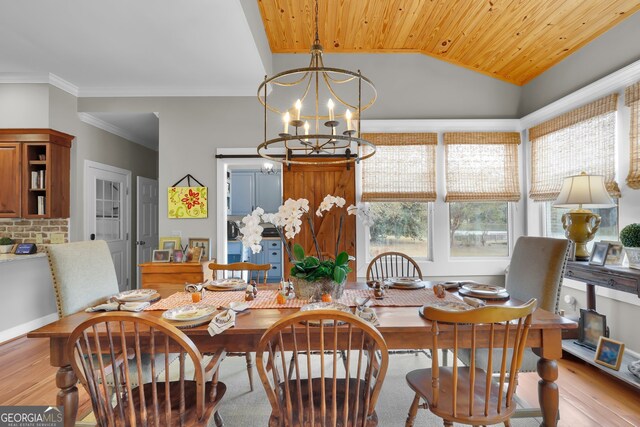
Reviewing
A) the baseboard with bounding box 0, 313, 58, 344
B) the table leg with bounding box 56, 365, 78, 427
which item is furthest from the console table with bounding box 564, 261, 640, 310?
the baseboard with bounding box 0, 313, 58, 344

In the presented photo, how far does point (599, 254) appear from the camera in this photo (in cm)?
261

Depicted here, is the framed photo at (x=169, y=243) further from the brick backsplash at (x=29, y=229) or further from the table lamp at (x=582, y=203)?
the table lamp at (x=582, y=203)

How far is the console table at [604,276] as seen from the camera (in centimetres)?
224

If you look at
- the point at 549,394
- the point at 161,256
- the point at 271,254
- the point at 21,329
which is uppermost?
the point at 161,256

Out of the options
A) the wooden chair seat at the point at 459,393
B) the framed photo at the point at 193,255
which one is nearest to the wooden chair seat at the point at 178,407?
the wooden chair seat at the point at 459,393

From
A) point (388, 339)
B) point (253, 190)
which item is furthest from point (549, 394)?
point (253, 190)

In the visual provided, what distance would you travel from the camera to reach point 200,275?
3541 millimetres

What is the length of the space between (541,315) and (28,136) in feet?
15.8

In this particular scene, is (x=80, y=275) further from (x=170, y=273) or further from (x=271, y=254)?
(x=271, y=254)

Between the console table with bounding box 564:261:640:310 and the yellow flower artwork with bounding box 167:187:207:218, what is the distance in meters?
3.64

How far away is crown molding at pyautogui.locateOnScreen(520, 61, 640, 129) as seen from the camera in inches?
103

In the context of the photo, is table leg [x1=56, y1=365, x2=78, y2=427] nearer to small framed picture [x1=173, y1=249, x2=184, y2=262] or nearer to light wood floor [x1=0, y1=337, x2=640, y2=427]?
light wood floor [x1=0, y1=337, x2=640, y2=427]

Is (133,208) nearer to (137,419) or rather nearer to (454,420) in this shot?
(137,419)

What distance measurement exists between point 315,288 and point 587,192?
234cm
